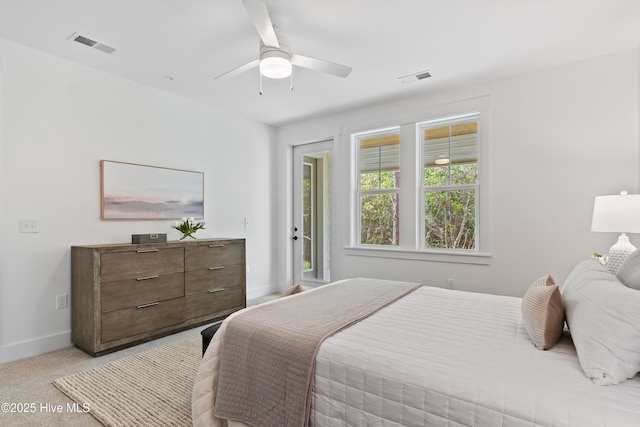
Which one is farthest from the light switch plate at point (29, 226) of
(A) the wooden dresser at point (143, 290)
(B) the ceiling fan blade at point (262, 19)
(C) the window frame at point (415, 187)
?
(C) the window frame at point (415, 187)

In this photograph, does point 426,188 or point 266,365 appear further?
point 426,188

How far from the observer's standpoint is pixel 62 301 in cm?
297

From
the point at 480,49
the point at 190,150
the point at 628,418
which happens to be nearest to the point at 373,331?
the point at 628,418

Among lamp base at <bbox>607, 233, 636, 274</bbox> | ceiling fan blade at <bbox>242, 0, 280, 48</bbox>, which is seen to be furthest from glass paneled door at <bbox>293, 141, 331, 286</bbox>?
lamp base at <bbox>607, 233, 636, 274</bbox>

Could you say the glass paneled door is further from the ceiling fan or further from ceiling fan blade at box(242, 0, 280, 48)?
ceiling fan blade at box(242, 0, 280, 48)

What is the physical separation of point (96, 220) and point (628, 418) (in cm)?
376

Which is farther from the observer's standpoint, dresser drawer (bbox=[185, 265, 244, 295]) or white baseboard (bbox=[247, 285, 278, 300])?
white baseboard (bbox=[247, 285, 278, 300])

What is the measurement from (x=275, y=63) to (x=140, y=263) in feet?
6.95

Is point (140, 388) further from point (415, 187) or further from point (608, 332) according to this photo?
point (415, 187)

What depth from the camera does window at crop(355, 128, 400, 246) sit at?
4168 mm

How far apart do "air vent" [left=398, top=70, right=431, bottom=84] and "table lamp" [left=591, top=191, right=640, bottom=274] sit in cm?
180

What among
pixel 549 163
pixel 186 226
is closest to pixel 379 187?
pixel 549 163

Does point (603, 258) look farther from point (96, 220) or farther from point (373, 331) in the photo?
point (96, 220)

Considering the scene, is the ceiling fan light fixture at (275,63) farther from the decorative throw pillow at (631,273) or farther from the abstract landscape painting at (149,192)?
the decorative throw pillow at (631,273)
